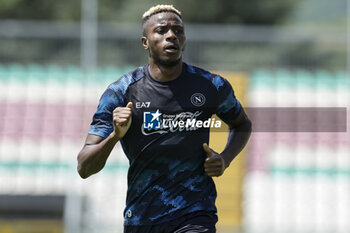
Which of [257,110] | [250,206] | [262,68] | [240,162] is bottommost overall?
[250,206]

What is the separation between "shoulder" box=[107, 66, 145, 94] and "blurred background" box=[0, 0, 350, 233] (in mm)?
5943

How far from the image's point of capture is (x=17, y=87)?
1284 centimetres

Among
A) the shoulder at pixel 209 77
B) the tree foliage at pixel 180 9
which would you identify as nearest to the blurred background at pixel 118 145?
the shoulder at pixel 209 77

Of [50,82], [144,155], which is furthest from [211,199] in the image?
[50,82]

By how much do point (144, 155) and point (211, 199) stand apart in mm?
510

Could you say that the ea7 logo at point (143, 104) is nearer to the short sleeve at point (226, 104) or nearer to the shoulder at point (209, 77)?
the shoulder at point (209, 77)

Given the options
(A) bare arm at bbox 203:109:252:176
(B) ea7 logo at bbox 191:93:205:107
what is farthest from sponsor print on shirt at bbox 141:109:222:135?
(A) bare arm at bbox 203:109:252:176

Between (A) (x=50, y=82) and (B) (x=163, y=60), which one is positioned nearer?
(B) (x=163, y=60)

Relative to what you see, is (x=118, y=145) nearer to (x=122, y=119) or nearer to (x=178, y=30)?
(x=178, y=30)

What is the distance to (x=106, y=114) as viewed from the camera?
4.03 m

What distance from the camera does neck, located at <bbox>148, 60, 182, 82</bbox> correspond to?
4164 mm

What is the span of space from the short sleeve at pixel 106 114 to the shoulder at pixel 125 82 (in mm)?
38

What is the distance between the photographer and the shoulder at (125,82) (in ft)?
13.4

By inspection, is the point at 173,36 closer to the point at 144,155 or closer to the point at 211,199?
the point at 144,155
